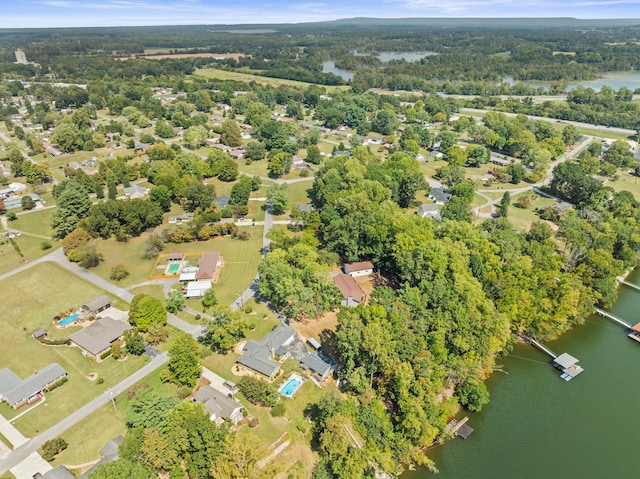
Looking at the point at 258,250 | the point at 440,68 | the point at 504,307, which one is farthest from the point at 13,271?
the point at 440,68

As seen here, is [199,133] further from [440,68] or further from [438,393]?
[440,68]

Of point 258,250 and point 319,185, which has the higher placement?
point 319,185

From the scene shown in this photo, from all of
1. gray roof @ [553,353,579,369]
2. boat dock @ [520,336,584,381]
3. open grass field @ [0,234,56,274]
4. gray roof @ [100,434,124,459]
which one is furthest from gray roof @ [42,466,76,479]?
gray roof @ [553,353,579,369]

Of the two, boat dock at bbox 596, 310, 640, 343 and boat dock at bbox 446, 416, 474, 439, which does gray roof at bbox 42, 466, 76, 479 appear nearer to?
boat dock at bbox 446, 416, 474, 439

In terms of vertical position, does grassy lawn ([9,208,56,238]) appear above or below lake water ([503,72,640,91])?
below

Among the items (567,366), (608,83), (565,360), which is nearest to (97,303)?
(567,366)

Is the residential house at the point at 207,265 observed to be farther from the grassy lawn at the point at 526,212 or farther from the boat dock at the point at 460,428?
the grassy lawn at the point at 526,212

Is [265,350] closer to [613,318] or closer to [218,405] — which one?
[218,405]
